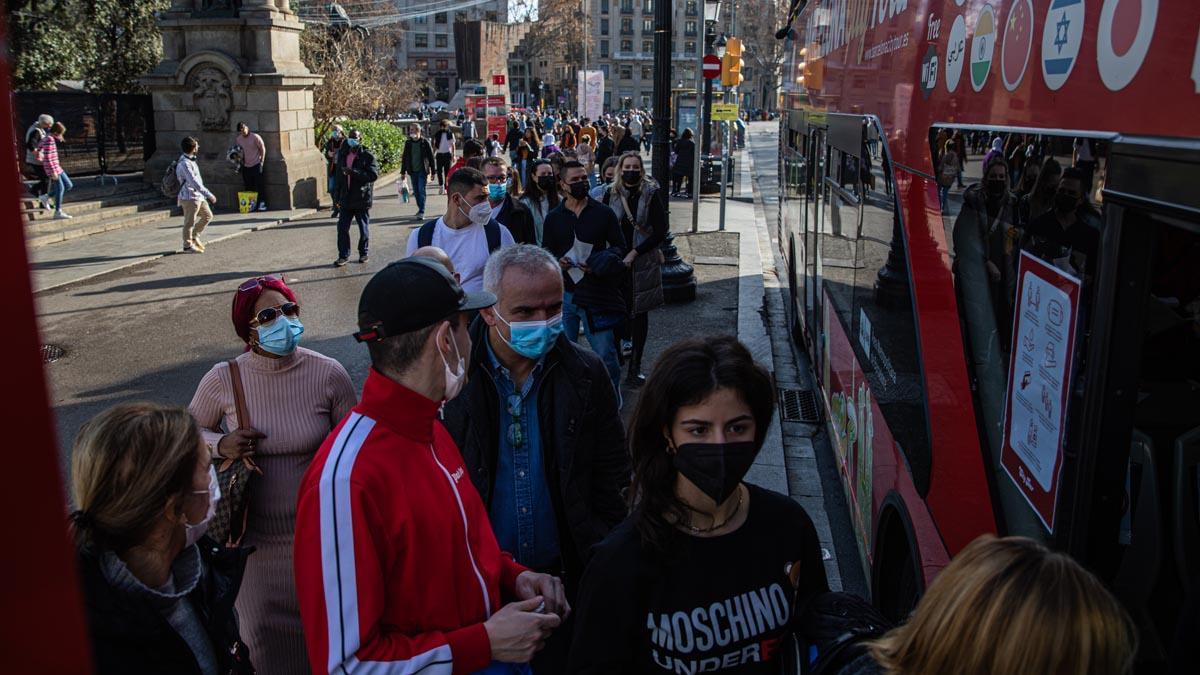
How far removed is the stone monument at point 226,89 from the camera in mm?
21625

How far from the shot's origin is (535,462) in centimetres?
318

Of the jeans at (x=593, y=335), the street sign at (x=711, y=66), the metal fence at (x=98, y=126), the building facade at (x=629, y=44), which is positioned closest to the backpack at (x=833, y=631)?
the jeans at (x=593, y=335)

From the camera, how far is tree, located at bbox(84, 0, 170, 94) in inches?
1191

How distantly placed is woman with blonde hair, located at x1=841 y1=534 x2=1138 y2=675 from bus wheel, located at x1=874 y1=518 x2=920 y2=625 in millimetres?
2143

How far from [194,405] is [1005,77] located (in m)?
2.91

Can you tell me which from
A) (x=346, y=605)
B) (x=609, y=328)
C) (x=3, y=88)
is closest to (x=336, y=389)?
(x=346, y=605)

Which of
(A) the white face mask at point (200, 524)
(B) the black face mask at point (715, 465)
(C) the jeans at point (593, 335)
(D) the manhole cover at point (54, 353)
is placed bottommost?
(D) the manhole cover at point (54, 353)

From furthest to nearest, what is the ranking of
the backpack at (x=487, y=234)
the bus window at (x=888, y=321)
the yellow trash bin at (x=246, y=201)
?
the yellow trash bin at (x=246, y=201) → the backpack at (x=487, y=234) → the bus window at (x=888, y=321)

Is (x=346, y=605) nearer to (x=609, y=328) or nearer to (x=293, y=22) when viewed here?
(x=609, y=328)

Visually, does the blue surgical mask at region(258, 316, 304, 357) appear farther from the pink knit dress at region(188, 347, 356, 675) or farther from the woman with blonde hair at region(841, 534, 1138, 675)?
the woman with blonde hair at region(841, 534, 1138, 675)

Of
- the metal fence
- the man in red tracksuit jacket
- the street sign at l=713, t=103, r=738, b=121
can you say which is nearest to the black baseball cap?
the man in red tracksuit jacket

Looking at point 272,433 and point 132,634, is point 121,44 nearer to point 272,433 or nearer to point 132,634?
point 272,433

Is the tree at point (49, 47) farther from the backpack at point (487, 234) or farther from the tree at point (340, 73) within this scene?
the backpack at point (487, 234)

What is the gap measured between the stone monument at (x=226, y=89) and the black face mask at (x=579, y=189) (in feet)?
53.6
